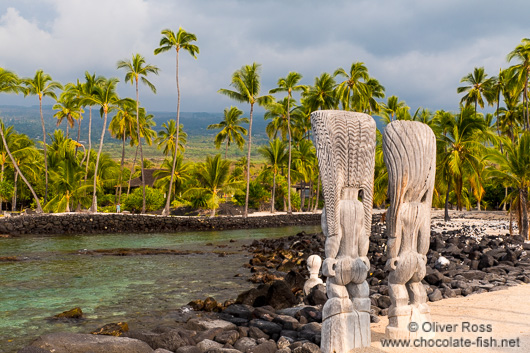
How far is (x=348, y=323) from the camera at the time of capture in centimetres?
502

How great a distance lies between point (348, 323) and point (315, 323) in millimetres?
1969

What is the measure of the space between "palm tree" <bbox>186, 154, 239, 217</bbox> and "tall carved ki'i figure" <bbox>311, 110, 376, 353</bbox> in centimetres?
3162

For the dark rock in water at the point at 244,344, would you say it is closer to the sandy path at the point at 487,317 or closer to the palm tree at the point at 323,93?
the sandy path at the point at 487,317

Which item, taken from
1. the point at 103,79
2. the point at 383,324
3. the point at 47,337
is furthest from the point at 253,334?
the point at 103,79

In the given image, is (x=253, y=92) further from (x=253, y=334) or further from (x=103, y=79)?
(x=253, y=334)

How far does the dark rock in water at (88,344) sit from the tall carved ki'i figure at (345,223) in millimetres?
2668

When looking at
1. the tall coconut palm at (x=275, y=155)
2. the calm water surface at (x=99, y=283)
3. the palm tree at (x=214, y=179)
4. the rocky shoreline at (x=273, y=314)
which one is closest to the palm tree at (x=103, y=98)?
the palm tree at (x=214, y=179)

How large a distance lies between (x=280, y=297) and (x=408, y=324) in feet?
12.5

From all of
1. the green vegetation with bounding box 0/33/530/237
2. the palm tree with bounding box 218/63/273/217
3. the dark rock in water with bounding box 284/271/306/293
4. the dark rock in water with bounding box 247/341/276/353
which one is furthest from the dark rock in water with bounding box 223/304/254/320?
the palm tree with bounding box 218/63/273/217

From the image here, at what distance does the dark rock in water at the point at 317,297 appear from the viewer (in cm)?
844

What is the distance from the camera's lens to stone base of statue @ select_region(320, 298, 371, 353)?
16.4 ft

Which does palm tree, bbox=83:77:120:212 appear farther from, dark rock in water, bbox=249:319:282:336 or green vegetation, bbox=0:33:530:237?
dark rock in water, bbox=249:319:282:336

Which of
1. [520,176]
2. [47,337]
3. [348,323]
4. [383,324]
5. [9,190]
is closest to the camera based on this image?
[348,323]

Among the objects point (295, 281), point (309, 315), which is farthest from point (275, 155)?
point (309, 315)
